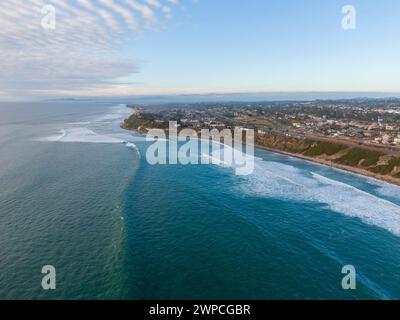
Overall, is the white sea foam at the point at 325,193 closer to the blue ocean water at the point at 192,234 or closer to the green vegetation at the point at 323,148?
the blue ocean water at the point at 192,234

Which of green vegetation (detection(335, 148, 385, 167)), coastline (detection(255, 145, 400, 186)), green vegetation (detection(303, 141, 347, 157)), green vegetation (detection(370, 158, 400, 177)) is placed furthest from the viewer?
green vegetation (detection(303, 141, 347, 157))

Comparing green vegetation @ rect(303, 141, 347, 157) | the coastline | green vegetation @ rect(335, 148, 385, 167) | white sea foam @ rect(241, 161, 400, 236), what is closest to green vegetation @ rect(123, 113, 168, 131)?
the coastline

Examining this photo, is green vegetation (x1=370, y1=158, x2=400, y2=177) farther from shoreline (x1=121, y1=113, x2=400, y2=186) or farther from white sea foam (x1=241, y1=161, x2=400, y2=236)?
white sea foam (x1=241, y1=161, x2=400, y2=236)

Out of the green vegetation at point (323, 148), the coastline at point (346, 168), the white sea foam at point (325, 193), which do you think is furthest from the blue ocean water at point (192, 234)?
the green vegetation at point (323, 148)

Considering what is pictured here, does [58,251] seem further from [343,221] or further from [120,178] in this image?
[343,221]

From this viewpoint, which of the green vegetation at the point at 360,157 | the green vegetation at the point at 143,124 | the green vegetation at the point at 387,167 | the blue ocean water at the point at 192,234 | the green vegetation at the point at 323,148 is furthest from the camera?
the green vegetation at the point at 143,124
